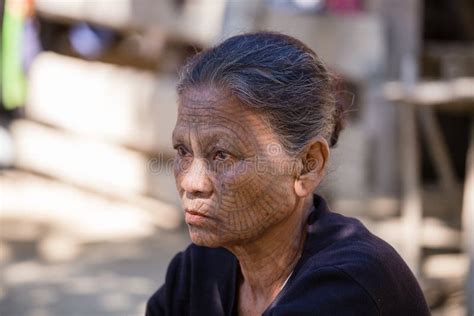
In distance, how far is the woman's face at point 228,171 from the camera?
2.16m

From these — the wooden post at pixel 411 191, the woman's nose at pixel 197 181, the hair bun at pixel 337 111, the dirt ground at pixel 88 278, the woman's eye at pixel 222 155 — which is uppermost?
the hair bun at pixel 337 111

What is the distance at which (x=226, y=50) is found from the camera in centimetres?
218

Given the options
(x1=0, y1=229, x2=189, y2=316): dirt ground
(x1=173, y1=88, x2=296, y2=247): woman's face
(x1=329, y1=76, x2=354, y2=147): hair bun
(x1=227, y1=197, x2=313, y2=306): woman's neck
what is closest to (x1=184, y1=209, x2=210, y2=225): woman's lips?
(x1=173, y1=88, x2=296, y2=247): woman's face

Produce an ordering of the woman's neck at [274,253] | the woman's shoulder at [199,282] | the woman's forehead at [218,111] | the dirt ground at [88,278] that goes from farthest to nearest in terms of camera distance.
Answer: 1. the dirt ground at [88,278]
2. the woman's shoulder at [199,282]
3. the woman's neck at [274,253]
4. the woman's forehead at [218,111]

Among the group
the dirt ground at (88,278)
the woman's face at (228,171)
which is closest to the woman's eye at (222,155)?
the woman's face at (228,171)

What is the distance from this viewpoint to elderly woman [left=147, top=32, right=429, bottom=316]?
2.09 metres

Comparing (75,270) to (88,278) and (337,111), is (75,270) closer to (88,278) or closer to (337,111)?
(88,278)

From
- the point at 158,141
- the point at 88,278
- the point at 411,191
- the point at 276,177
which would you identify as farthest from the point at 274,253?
the point at 158,141

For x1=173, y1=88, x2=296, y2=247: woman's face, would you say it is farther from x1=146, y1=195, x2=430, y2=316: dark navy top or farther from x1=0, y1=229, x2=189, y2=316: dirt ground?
x1=0, y1=229, x2=189, y2=316: dirt ground

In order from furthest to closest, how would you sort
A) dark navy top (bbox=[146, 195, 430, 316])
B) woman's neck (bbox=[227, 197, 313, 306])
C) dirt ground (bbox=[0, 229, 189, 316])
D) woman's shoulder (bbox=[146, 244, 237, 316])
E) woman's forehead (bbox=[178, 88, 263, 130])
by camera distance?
dirt ground (bbox=[0, 229, 189, 316]), woman's shoulder (bbox=[146, 244, 237, 316]), woman's neck (bbox=[227, 197, 313, 306]), woman's forehead (bbox=[178, 88, 263, 130]), dark navy top (bbox=[146, 195, 430, 316])

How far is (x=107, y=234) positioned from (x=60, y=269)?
1060mm

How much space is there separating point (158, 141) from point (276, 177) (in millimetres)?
6118

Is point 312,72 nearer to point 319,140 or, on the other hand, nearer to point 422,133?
point 319,140

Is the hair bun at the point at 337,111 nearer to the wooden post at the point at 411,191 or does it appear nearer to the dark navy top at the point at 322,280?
the dark navy top at the point at 322,280
